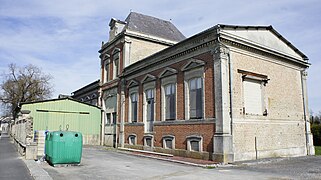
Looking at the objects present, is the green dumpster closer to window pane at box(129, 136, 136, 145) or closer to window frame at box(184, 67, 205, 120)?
window frame at box(184, 67, 205, 120)

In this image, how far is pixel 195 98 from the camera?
16016 millimetres

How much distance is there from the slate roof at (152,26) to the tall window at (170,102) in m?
9.65

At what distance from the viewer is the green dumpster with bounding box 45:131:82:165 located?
1198 cm

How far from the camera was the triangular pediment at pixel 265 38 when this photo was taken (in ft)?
49.9

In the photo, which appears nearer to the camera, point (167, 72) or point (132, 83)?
point (167, 72)

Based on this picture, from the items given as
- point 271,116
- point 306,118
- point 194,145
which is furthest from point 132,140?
point 306,118

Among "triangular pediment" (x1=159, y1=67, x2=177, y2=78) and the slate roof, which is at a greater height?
the slate roof

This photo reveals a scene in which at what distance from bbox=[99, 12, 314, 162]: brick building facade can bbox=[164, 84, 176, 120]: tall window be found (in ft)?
0.21

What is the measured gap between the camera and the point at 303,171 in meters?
11.2

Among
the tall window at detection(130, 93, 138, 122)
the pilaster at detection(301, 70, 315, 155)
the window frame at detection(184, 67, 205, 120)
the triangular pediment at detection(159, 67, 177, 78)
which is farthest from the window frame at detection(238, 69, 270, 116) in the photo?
the tall window at detection(130, 93, 138, 122)

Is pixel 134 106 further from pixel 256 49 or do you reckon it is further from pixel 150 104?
pixel 256 49

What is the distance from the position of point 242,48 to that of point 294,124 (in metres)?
6.46

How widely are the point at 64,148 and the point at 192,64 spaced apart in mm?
8311

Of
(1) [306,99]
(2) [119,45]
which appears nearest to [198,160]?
(1) [306,99]
